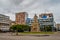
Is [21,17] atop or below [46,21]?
atop

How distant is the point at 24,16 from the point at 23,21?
229 inches

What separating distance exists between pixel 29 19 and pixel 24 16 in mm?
6782

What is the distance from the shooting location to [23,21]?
14875 centimetres

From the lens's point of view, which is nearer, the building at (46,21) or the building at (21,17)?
the building at (46,21)

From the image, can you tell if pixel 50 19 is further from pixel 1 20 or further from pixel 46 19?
pixel 1 20

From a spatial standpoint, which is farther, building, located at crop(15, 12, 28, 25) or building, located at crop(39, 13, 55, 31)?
building, located at crop(15, 12, 28, 25)

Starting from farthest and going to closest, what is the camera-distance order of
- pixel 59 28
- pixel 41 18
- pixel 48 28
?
pixel 59 28, pixel 41 18, pixel 48 28

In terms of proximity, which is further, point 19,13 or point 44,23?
point 19,13

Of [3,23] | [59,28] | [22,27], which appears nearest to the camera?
[22,27]

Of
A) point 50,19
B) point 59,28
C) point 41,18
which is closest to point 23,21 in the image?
point 41,18

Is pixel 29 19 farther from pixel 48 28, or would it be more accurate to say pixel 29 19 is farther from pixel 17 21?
pixel 48 28

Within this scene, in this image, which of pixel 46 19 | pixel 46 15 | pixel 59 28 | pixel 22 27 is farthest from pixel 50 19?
pixel 22 27

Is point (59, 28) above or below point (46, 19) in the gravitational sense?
below

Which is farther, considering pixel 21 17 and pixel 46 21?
pixel 21 17
